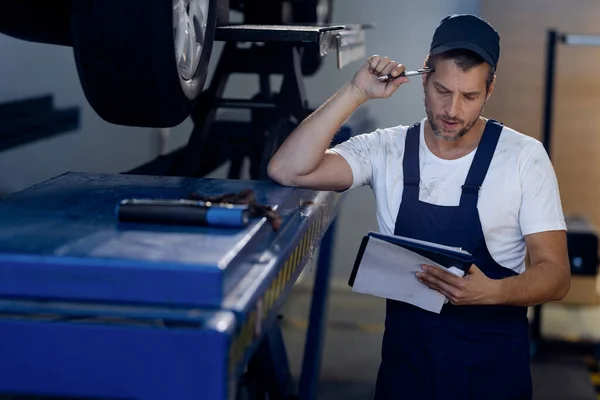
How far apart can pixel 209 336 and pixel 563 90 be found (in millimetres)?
4816

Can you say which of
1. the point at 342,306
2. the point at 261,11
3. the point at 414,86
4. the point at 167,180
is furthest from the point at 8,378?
the point at 414,86

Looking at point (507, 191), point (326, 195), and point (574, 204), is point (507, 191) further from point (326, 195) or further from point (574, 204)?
point (574, 204)

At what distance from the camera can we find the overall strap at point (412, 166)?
241 centimetres

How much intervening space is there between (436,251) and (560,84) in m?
3.94

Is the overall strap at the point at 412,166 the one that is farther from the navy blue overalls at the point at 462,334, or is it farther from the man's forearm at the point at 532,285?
the man's forearm at the point at 532,285

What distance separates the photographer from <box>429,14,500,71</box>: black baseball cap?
2.33 metres

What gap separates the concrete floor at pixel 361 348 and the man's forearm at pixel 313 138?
184 cm

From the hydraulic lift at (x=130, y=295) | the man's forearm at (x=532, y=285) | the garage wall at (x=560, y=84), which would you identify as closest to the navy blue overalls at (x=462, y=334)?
the man's forearm at (x=532, y=285)

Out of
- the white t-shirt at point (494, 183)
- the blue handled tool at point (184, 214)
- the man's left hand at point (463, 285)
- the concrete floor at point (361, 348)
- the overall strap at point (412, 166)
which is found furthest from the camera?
the concrete floor at point (361, 348)

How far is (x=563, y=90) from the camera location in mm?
5641

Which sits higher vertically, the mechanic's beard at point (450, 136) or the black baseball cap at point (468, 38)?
the black baseball cap at point (468, 38)

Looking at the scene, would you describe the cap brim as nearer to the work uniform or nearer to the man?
the man

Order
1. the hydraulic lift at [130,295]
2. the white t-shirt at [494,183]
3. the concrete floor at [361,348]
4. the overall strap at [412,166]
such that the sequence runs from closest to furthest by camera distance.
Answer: the hydraulic lift at [130,295] → the white t-shirt at [494,183] → the overall strap at [412,166] → the concrete floor at [361,348]

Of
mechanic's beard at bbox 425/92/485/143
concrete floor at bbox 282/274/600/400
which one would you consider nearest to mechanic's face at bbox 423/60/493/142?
mechanic's beard at bbox 425/92/485/143
